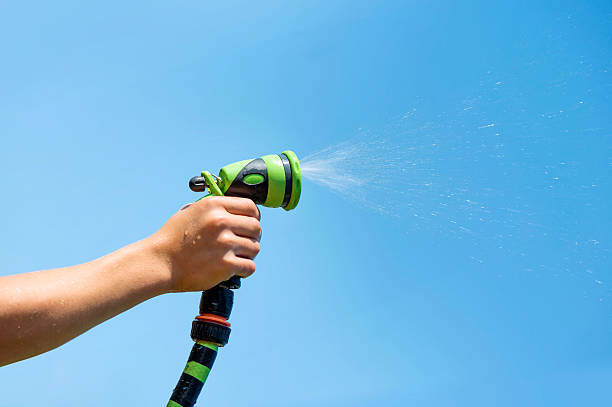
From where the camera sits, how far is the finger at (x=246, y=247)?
77.2 inches

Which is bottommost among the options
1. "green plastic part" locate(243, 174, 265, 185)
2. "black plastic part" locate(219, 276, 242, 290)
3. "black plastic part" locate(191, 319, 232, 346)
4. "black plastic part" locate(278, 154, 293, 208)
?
"black plastic part" locate(191, 319, 232, 346)

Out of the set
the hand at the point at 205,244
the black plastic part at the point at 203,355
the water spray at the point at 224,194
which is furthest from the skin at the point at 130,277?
the black plastic part at the point at 203,355

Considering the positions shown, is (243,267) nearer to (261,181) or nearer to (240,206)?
(240,206)

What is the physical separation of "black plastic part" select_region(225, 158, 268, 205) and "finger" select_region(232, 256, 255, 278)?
0.91ft

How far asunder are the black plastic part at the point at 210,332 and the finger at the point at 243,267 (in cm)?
21

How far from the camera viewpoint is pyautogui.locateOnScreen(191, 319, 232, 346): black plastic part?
6.72ft

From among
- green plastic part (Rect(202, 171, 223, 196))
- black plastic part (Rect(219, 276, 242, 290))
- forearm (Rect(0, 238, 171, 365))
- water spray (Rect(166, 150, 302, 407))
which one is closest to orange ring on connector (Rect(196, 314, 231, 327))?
water spray (Rect(166, 150, 302, 407))

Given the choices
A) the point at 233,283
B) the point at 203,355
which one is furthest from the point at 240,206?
the point at 203,355

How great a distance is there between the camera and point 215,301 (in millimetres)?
2059

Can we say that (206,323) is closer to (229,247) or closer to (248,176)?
(229,247)

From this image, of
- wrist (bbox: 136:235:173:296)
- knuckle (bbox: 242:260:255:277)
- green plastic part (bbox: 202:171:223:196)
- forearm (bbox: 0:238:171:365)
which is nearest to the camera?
forearm (bbox: 0:238:171:365)

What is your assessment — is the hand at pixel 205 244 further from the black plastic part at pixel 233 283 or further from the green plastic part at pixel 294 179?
the green plastic part at pixel 294 179

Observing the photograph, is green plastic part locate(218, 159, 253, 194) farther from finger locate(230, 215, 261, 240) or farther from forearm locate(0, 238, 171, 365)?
forearm locate(0, 238, 171, 365)

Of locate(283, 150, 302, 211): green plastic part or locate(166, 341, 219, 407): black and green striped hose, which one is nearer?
locate(166, 341, 219, 407): black and green striped hose
